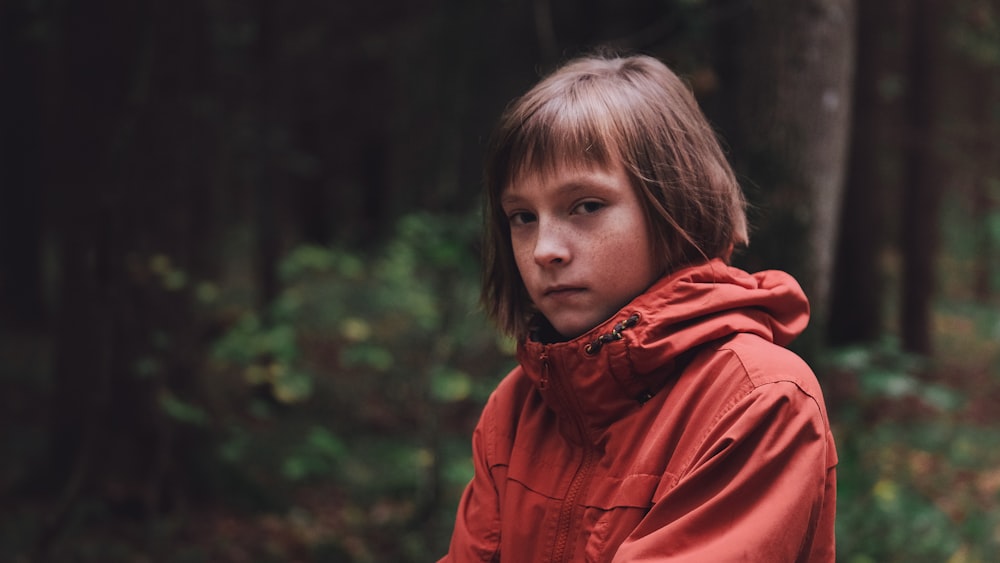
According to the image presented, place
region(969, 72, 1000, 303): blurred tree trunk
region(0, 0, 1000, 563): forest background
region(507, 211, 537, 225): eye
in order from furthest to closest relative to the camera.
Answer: region(969, 72, 1000, 303): blurred tree trunk → region(0, 0, 1000, 563): forest background → region(507, 211, 537, 225): eye

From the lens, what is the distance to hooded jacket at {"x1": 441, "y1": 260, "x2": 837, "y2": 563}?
1.46 m

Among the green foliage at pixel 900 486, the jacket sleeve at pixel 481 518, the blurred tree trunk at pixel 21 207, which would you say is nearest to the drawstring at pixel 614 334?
the jacket sleeve at pixel 481 518

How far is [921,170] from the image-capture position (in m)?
12.2

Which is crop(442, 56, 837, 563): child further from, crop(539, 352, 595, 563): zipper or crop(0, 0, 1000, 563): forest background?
crop(0, 0, 1000, 563): forest background

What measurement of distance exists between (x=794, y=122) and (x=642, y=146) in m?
2.41

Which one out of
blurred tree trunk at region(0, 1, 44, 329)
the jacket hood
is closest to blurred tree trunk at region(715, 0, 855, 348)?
the jacket hood

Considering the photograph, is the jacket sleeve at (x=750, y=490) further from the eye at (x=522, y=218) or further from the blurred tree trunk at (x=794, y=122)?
the blurred tree trunk at (x=794, y=122)

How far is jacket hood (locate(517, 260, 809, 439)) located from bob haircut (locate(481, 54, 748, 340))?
0.38 feet

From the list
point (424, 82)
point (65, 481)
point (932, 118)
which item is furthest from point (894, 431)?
point (65, 481)

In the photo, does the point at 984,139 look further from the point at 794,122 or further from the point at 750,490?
the point at 750,490

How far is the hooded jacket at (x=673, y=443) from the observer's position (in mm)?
1457

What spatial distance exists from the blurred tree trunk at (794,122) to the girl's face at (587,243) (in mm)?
2232

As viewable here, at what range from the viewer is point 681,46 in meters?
4.92

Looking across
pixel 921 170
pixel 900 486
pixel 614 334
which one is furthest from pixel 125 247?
pixel 921 170
